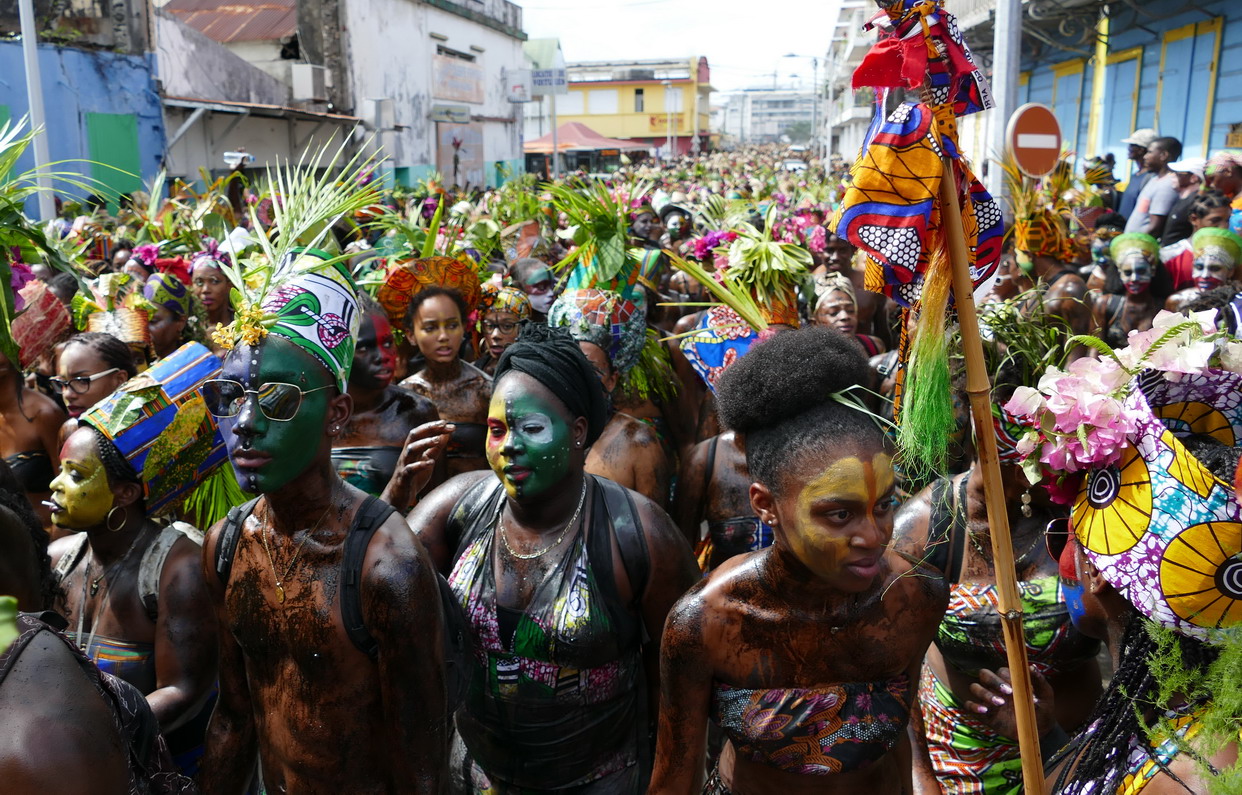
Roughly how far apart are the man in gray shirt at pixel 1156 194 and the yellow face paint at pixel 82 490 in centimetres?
910

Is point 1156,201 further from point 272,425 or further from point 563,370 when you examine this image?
A: point 272,425

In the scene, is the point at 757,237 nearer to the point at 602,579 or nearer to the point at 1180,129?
the point at 602,579

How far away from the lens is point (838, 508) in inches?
92.7

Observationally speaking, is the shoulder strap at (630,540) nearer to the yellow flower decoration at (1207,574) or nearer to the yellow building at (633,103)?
the yellow flower decoration at (1207,574)

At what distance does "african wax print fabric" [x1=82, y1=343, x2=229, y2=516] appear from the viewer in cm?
329

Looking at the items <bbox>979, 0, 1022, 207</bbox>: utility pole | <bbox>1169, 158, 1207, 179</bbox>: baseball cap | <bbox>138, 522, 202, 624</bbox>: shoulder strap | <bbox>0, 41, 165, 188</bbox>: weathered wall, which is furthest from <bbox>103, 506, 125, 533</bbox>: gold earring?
<bbox>0, 41, 165, 188</bbox>: weathered wall

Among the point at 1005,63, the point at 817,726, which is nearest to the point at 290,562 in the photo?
the point at 817,726

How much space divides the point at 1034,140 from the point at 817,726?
7.19 metres

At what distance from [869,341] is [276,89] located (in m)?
22.6

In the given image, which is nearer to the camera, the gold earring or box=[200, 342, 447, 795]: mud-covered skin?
box=[200, 342, 447, 795]: mud-covered skin

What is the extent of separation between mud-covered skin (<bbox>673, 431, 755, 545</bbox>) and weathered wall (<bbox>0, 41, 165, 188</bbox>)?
13585 mm

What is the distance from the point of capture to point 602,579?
2.97 meters

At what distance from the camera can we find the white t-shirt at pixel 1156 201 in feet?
32.8

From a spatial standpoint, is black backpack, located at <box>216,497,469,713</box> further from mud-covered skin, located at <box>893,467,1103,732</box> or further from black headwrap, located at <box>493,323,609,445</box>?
mud-covered skin, located at <box>893,467,1103,732</box>
